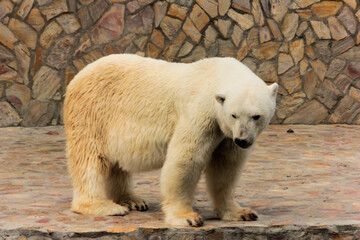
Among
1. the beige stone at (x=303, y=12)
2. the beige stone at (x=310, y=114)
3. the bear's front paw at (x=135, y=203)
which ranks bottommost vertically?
the beige stone at (x=310, y=114)

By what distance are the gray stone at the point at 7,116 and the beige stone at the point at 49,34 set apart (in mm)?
950

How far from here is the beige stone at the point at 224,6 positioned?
9.74m

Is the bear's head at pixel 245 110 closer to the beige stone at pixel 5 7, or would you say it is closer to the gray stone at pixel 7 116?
the gray stone at pixel 7 116

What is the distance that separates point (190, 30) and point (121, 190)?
507 cm

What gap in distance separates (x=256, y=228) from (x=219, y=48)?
5.77m

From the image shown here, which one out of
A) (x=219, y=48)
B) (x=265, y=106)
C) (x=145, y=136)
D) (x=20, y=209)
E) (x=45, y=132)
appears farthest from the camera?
(x=219, y=48)

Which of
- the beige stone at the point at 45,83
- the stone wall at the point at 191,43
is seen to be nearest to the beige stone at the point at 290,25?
the stone wall at the point at 191,43

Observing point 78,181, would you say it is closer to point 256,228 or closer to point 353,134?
point 256,228

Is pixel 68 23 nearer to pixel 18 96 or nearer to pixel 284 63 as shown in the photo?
pixel 18 96

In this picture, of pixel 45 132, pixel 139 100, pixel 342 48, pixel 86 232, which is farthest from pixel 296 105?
pixel 86 232

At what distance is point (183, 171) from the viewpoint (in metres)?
4.21

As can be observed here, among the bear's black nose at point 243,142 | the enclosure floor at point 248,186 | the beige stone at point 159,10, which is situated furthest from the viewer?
the beige stone at point 159,10

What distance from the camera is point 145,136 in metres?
4.50

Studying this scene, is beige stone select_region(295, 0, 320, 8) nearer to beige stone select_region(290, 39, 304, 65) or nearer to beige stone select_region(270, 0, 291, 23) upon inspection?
beige stone select_region(270, 0, 291, 23)
